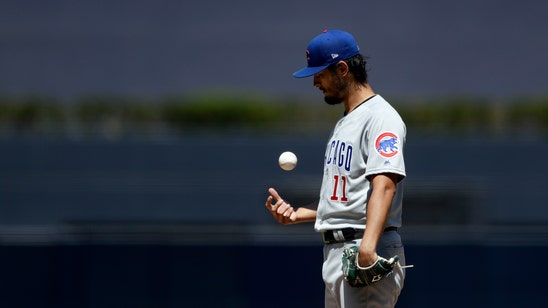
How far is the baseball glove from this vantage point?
3.22 m

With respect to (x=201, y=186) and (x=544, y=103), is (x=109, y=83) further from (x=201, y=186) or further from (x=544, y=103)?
(x=544, y=103)

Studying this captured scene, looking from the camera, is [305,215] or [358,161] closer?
[358,161]

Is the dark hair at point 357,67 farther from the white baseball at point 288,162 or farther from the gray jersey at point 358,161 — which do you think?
the white baseball at point 288,162

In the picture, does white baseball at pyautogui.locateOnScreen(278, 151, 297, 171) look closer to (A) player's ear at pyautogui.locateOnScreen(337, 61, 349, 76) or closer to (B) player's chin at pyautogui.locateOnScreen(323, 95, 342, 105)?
(B) player's chin at pyautogui.locateOnScreen(323, 95, 342, 105)

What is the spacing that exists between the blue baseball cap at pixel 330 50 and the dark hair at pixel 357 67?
0.06ft

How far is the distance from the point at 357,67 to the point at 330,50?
0.13 metres

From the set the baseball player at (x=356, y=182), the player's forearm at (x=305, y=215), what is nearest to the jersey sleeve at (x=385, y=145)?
the baseball player at (x=356, y=182)

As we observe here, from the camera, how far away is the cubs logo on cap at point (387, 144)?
3.34 m

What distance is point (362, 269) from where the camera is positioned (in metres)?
3.23

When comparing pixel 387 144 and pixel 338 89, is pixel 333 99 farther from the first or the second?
pixel 387 144

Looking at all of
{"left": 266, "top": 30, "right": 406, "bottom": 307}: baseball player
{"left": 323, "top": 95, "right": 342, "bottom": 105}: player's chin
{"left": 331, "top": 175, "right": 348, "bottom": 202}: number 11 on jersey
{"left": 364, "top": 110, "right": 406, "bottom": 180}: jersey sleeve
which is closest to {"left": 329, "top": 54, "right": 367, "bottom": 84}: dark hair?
{"left": 266, "top": 30, "right": 406, "bottom": 307}: baseball player

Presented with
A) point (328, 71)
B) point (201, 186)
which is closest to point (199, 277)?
point (328, 71)

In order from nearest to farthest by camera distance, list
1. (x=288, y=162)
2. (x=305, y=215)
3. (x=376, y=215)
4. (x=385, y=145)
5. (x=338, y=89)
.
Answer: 1. (x=376, y=215)
2. (x=385, y=145)
3. (x=338, y=89)
4. (x=305, y=215)
5. (x=288, y=162)

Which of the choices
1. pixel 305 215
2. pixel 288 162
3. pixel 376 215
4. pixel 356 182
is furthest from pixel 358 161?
pixel 288 162
